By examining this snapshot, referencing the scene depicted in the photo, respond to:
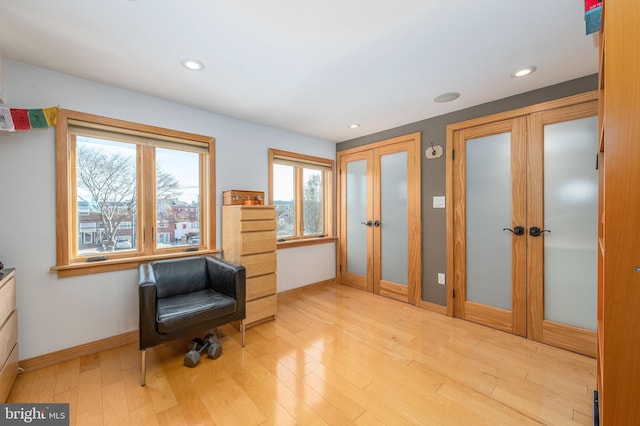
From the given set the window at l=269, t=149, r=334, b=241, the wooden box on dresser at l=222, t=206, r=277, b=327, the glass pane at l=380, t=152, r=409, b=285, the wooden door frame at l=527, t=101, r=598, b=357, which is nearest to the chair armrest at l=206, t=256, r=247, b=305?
the wooden box on dresser at l=222, t=206, r=277, b=327

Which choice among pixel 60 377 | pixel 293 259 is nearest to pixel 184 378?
pixel 60 377

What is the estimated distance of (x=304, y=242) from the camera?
3.89 m

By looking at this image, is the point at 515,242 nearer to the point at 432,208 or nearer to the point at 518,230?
the point at 518,230

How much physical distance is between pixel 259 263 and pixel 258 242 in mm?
230

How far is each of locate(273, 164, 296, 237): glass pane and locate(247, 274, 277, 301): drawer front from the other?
0.99 meters

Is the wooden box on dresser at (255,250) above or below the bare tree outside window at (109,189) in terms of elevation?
below

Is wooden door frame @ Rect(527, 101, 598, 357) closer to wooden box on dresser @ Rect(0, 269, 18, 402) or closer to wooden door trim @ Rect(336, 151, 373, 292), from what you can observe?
wooden door trim @ Rect(336, 151, 373, 292)

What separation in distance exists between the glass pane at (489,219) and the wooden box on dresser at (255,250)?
2234 mm

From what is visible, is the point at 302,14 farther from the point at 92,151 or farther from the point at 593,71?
the point at 593,71

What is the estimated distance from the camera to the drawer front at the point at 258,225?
2.74 metres

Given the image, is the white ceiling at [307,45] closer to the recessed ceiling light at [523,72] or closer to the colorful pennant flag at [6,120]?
the recessed ceiling light at [523,72]

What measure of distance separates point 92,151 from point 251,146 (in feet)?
5.19

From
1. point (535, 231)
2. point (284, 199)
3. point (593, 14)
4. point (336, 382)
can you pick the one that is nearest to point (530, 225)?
point (535, 231)

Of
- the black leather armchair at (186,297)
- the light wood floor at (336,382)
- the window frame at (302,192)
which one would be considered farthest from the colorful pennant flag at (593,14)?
the window frame at (302,192)
